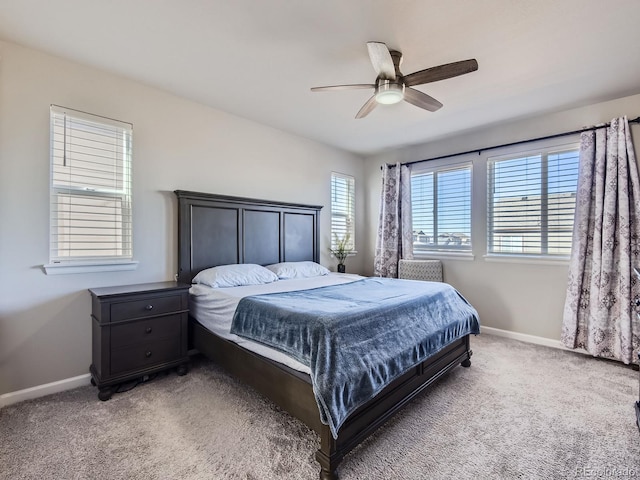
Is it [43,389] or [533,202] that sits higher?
[533,202]

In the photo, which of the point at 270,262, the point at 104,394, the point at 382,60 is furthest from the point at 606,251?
the point at 104,394

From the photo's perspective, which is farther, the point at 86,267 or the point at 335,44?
the point at 86,267

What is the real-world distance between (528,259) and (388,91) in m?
2.77

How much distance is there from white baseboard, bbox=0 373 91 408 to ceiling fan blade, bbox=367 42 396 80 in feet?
11.1

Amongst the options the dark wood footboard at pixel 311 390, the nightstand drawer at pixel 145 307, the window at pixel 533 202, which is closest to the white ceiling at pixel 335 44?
the window at pixel 533 202

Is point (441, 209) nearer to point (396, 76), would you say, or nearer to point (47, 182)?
point (396, 76)

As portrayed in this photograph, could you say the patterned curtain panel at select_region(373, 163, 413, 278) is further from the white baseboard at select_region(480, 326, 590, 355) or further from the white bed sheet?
the white bed sheet

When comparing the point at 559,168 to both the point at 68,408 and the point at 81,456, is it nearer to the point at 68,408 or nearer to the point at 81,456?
the point at 81,456

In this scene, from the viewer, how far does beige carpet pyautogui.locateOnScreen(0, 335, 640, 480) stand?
5.26 feet

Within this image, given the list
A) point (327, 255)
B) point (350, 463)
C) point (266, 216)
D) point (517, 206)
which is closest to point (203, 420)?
point (350, 463)

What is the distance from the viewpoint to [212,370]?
2.81m

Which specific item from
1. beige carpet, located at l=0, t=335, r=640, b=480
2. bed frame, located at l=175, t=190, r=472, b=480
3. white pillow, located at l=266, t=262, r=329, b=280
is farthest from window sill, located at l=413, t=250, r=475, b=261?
beige carpet, located at l=0, t=335, r=640, b=480

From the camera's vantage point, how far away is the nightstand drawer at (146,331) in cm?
233

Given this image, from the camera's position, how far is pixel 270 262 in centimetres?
382
